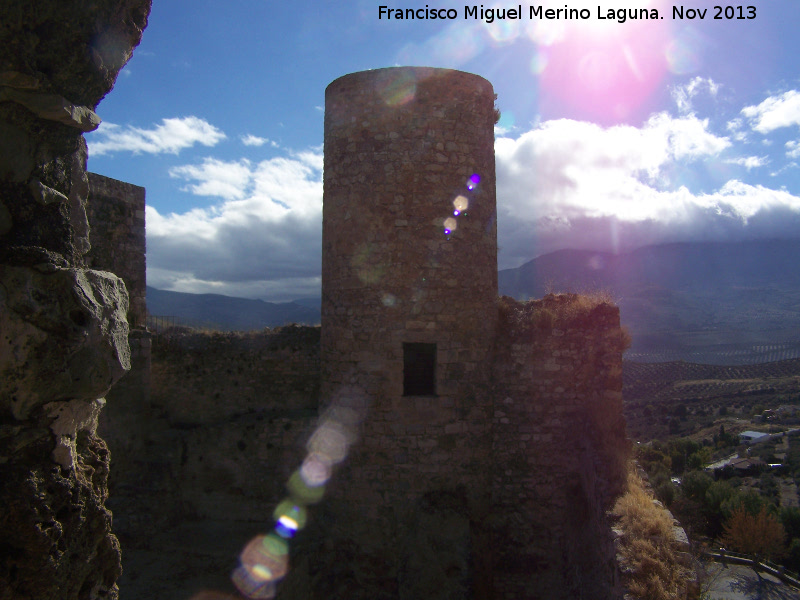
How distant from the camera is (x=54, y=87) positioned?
2.50 meters

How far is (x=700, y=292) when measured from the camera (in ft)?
312

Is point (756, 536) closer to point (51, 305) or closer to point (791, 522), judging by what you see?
point (791, 522)

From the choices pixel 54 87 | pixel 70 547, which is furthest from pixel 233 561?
pixel 54 87

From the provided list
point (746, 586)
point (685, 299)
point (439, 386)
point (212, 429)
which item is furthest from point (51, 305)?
point (685, 299)

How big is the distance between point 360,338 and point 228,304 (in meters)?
94.7

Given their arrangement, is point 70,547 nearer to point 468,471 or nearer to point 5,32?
point 5,32

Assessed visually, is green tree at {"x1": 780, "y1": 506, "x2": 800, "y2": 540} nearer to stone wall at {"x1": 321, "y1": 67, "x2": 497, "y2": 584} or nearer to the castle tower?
stone wall at {"x1": 321, "y1": 67, "x2": 497, "y2": 584}

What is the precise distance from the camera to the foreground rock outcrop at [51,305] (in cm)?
225

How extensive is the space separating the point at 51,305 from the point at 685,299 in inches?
3765

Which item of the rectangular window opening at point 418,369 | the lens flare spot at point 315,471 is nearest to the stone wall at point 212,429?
the lens flare spot at point 315,471

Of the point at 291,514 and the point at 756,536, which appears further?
the point at 756,536

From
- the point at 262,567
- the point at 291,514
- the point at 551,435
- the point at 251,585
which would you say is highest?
the point at 551,435

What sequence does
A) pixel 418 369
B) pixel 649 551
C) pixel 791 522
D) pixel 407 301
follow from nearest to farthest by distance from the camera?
pixel 649 551 → pixel 407 301 → pixel 418 369 → pixel 791 522

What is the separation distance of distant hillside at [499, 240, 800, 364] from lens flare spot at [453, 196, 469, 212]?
87.1 ft
